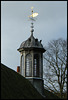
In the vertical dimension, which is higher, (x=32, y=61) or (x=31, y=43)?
(x=31, y=43)

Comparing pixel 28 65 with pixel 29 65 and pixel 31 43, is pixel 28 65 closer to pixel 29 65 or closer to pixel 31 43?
pixel 29 65

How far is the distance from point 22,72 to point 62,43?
35.5 feet

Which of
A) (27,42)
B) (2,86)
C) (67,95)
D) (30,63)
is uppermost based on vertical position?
(27,42)

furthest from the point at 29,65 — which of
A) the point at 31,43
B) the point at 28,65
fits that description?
the point at 31,43

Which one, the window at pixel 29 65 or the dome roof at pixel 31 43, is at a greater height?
the dome roof at pixel 31 43

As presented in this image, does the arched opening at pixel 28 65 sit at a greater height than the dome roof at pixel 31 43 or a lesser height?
lesser

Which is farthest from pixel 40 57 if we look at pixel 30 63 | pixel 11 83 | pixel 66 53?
pixel 66 53

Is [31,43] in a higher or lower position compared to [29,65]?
higher

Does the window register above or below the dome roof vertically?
below

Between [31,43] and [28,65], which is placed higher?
[31,43]

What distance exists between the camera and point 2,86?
1166 centimetres

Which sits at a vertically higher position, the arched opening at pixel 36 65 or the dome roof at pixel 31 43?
the dome roof at pixel 31 43

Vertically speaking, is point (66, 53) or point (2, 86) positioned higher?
point (66, 53)

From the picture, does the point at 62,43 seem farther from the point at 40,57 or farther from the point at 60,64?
the point at 40,57
